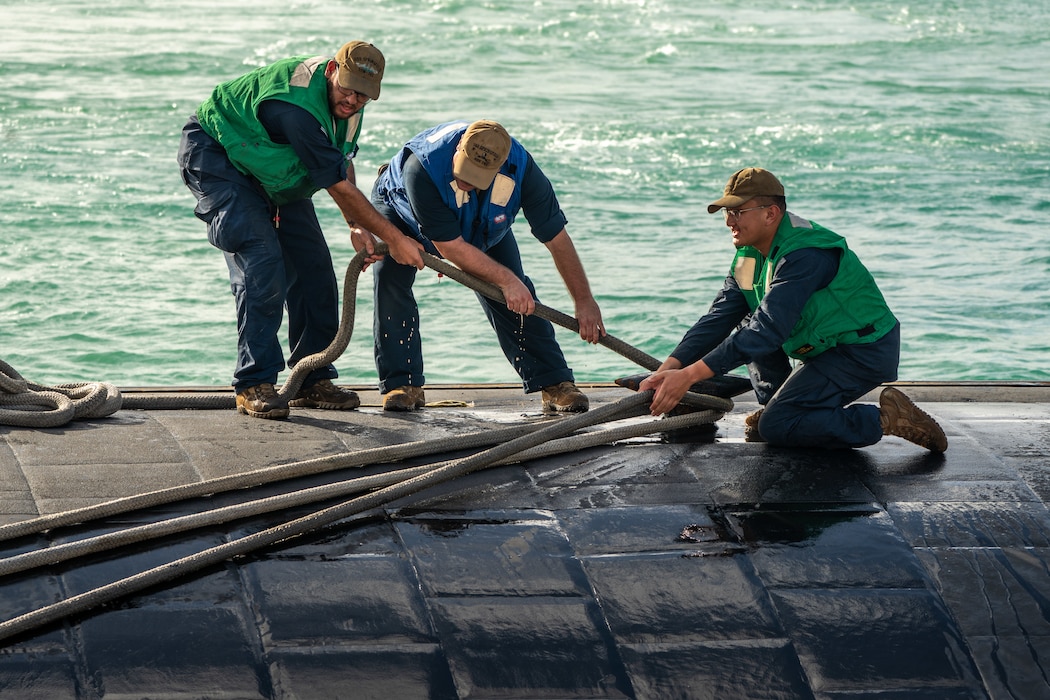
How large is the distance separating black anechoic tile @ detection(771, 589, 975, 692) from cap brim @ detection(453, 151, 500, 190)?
2.07 metres

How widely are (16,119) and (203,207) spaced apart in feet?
49.4

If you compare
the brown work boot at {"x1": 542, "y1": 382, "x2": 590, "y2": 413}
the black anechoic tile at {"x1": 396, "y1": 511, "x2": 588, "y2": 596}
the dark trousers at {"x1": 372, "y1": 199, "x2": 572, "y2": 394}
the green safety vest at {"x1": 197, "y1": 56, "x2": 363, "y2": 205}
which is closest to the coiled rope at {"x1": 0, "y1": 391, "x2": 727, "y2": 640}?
the black anechoic tile at {"x1": 396, "y1": 511, "x2": 588, "y2": 596}

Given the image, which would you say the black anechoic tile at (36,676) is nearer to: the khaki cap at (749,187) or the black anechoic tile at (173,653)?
the black anechoic tile at (173,653)

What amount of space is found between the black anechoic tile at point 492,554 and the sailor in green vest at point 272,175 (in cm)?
144

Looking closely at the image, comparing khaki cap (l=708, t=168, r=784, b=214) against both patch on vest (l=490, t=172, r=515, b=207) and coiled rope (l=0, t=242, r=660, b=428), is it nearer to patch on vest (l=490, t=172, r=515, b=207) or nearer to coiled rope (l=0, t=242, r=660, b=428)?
coiled rope (l=0, t=242, r=660, b=428)

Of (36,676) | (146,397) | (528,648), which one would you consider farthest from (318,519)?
(146,397)

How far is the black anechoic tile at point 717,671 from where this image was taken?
10.4 ft

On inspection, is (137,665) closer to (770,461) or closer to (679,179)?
(770,461)

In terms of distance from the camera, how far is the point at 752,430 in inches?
184

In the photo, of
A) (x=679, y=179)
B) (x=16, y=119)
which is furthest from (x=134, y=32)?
(x=679, y=179)

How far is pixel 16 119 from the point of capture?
1858cm

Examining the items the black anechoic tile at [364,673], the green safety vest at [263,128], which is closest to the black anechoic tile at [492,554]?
the black anechoic tile at [364,673]

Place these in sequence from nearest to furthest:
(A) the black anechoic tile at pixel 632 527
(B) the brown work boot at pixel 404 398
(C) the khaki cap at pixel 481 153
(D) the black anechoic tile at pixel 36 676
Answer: (D) the black anechoic tile at pixel 36 676 < (A) the black anechoic tile at pixel 632 527 < (C) the khaki cap at pixel 481 153 < (B) the brown work boot at pixel 404 398

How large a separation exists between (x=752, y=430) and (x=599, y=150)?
13663 mm
